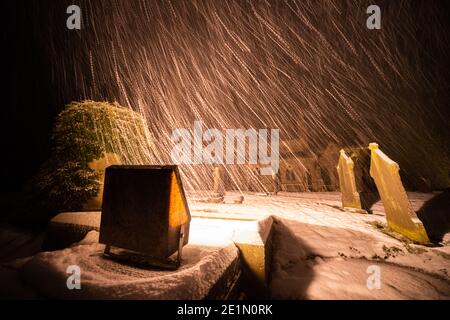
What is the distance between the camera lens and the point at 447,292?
409cm

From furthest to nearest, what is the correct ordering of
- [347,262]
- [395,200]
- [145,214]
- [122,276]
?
[395,200] → [347,262] → [145,214] → [122,276]

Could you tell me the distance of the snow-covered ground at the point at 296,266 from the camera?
2469 millimetres

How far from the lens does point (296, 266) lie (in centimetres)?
512

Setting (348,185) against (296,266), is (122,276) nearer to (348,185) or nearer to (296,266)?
(296,266)

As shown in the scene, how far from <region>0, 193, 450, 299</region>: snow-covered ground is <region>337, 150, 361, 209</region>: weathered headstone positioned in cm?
152

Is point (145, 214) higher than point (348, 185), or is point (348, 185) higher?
point (145, 214)

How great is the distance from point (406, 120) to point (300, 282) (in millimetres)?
18812

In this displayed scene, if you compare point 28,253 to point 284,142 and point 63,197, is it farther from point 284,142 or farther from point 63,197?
point 284,142

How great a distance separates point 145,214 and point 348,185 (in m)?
10.2

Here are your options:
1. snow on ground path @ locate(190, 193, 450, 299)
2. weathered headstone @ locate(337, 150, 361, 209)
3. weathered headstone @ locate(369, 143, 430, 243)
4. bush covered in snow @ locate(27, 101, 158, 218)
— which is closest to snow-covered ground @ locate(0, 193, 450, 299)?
snow on ground path @ locate(190, 193, 450, 299)

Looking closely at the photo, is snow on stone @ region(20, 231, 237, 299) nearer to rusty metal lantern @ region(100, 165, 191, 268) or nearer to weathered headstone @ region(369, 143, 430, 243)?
rusty metal lantern @ region(100, 165, 191, 268)

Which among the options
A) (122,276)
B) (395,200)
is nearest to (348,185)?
(395,200)

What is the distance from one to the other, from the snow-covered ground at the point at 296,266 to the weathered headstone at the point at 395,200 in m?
0.41

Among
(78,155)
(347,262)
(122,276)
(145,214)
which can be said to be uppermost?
(78,155)
